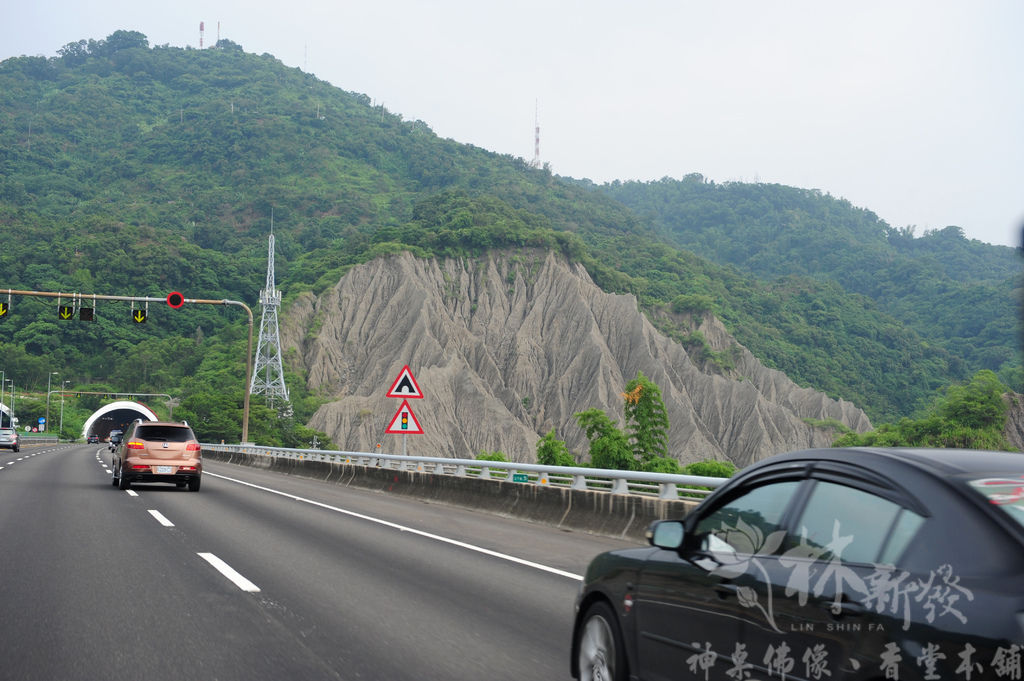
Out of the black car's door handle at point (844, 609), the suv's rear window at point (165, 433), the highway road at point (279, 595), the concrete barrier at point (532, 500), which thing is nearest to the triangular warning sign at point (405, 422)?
the concrete barrier at point (532, 500)

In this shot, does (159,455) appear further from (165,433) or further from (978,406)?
(978,406)

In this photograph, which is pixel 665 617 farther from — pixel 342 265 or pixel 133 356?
pixel 133 356

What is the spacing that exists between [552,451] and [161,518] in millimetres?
71805

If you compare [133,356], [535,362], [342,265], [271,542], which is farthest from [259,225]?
[271,542]

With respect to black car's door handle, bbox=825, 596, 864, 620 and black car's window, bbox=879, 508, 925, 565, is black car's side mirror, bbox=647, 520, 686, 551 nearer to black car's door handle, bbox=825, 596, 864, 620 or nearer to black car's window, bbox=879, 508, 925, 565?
black car's door handle, bbox=825, 596, 864, 620

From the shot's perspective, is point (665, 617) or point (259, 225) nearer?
point (665, 617)

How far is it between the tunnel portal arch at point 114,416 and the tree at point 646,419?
2114 inches

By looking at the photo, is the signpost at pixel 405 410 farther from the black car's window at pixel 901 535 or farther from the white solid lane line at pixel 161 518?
the black car's window at pixel 901 535

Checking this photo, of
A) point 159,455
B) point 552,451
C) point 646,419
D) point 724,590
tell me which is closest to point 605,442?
point 552,451

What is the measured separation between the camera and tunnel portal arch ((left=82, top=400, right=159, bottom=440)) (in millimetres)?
122562

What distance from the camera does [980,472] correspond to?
11.3 ft

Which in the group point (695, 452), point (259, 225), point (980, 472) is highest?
point (259, 225)

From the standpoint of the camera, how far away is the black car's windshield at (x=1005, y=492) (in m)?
3.22

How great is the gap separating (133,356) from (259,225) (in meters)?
55.2
